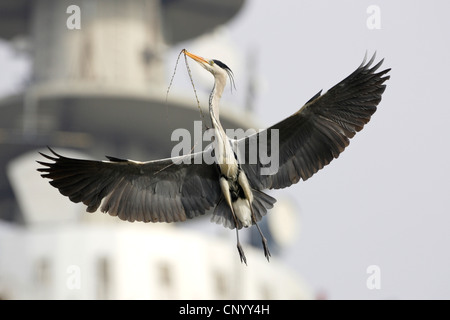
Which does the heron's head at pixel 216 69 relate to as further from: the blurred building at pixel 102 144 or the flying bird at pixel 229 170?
the blurred building at pixel 102 144

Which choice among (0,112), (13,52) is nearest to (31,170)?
(0,112)

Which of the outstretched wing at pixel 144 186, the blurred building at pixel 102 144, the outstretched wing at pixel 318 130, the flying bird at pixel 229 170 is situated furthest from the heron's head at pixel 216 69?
the blurred building at pixel 102 144

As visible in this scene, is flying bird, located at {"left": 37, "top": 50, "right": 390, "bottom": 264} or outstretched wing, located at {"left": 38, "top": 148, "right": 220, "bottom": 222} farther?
outstretched wing, located at {"left": 38, "top": 148, "right": 220, "bottom": 222}

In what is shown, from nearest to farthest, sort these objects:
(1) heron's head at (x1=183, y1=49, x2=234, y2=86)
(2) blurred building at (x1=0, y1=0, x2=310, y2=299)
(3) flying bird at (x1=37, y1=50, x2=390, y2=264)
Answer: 1. (1) heron's head at (x1=183, y1=49, x2=234, y2=86)
2. (3) flying bird at (x1=37, y1=50, x2=390, y2=264)
3. (2) blurred building at (x1=0, y1=0, x2=310, y2=299)

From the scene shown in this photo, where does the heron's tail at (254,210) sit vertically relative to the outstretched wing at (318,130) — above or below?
below

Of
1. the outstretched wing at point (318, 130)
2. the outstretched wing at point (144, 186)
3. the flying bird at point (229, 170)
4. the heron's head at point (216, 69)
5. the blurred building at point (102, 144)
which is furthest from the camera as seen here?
the blurred building at point (102, 144)

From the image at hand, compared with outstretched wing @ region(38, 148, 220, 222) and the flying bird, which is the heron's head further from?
outstretched wing @ region(38, 148, 220, 222)

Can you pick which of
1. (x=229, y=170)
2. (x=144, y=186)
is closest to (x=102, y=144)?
(x=144, y=186)

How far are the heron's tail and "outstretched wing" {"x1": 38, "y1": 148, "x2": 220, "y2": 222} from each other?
2.20 feet

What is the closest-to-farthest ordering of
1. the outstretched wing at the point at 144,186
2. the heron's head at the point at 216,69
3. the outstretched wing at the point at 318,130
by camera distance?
the heron's head at the point at 216,69
the outstretched wing at the point at 318,130
the outstretched wing at the point at 144,186

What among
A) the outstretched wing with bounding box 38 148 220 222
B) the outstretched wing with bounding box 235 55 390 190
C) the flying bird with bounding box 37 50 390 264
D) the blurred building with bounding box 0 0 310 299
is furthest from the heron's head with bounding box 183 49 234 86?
the blurred building with bounding box 0 0 310 299

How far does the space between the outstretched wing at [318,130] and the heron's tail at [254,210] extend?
238 mm

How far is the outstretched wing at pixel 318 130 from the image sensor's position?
78.5 ft

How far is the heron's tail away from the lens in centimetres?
2377
